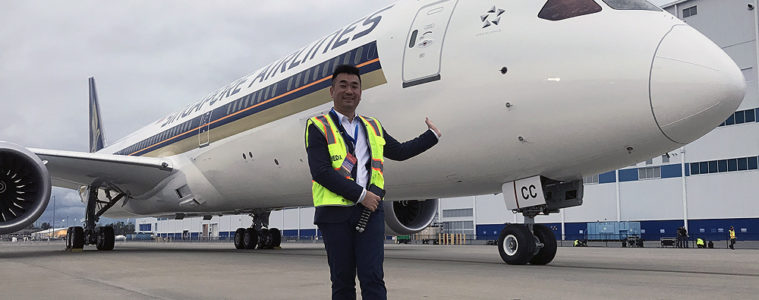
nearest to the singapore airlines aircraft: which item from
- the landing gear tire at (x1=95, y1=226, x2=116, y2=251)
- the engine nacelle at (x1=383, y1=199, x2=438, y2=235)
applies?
the engine nacelle at (x1=383, y1=199, x2=438, y2=235)

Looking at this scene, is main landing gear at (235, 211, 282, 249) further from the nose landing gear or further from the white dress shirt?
the white dress shirt

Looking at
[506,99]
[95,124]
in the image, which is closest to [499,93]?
[506,99]

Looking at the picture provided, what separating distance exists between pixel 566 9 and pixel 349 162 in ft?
16.3

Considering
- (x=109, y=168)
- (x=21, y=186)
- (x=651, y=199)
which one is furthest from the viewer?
(x=651, y=199)

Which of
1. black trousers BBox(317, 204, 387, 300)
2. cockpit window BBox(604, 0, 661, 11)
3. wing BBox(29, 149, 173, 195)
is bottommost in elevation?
black trousers BBox(317, 204, 387, 300)

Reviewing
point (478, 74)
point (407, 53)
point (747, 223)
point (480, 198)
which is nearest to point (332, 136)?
point (478, 74)

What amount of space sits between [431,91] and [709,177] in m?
30.3

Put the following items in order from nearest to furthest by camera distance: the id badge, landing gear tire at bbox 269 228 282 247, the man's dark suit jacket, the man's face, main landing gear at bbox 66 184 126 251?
the man's dark suit jacket, the id badge, the man's face, main landing gear at bbox 66 184 126 251, landing gear tire at bbox 269 228 282 247

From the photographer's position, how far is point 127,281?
661cm

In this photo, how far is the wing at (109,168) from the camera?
43.2 feet

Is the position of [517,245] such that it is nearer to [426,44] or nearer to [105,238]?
[426,44]

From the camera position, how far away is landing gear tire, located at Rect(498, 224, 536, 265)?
7.85m

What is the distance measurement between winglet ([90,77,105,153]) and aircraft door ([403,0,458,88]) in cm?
1938

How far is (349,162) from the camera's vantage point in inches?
117
